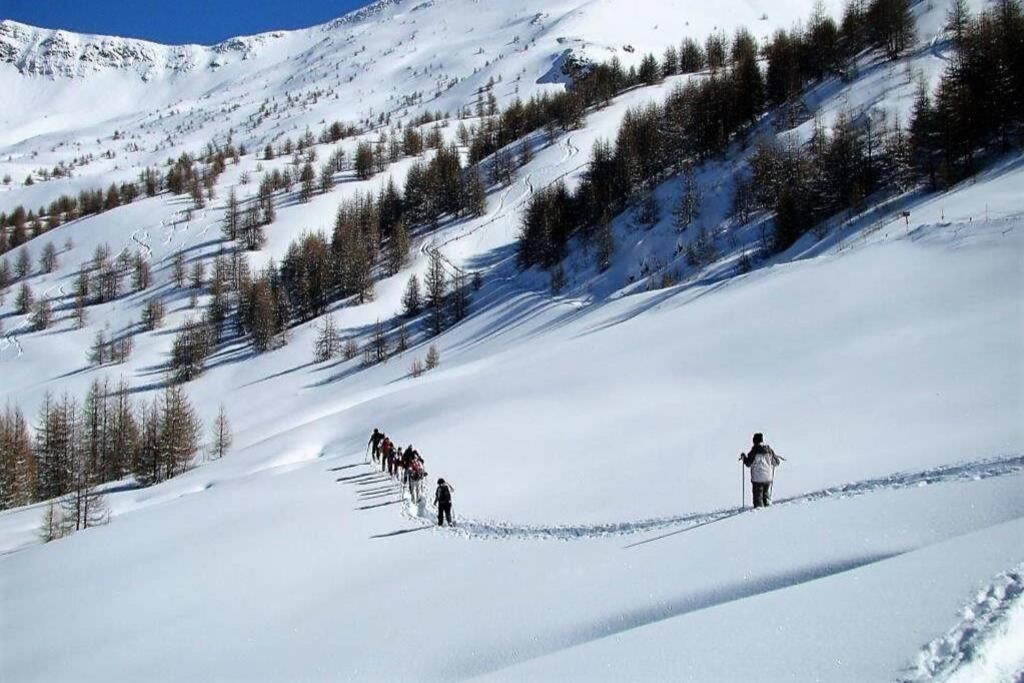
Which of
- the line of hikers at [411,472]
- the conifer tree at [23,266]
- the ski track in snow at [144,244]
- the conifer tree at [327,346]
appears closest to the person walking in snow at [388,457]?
the line of hikers at [411,472]

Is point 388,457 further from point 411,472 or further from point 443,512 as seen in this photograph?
point 443,512

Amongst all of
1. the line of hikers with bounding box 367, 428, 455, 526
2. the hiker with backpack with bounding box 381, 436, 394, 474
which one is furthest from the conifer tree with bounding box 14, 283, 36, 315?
the hiker with backpack with bounding box 381, 436, 394, 474

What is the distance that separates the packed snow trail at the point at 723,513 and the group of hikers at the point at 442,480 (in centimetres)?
57

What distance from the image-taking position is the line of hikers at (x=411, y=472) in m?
16.8

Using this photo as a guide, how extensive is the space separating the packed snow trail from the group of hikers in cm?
57

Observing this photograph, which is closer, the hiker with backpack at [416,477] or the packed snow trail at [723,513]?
the packed snow trail at [723,513]

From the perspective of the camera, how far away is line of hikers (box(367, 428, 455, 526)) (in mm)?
16828

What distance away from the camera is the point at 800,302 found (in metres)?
28.9

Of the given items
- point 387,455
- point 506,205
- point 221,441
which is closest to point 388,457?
point 387,455

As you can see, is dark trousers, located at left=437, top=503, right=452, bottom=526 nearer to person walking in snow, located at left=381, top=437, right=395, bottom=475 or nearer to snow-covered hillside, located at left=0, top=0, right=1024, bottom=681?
snow-covered hillside, located at left=0, top=0, right=1024, bottom=681

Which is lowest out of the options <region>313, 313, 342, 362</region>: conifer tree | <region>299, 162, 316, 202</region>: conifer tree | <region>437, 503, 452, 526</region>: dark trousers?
<region>437, 503, 452, 526</region>: dark trousers

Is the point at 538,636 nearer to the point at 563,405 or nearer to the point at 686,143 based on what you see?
the point at 563,405

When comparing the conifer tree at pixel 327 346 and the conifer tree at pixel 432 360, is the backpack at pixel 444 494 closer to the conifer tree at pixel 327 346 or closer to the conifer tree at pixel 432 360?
the conifer tree at pixel 432 360

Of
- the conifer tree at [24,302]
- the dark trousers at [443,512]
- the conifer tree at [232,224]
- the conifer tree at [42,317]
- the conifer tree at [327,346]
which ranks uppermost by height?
the conifer tree at [232,224]
